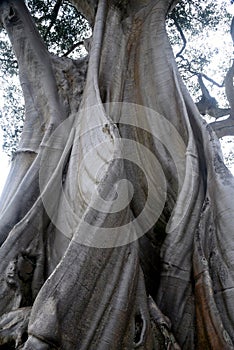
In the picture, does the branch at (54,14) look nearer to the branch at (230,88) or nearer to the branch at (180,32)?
the branch at (180,32)

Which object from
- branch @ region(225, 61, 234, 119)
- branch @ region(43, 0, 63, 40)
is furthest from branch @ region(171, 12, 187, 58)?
branch @ region(43, 0, 63, 40)

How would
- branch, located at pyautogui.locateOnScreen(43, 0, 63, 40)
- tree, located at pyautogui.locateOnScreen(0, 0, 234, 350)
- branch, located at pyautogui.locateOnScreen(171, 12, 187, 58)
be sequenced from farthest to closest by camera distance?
branch, located at pyautogui.locateOnScreen(171, 12, 187, 58)
branch, located at pyautogui.locateOnScreen(43, 0, 63, 40)
tree, located at pyautogui.locateOnScreen(0, 0, 234, 350)

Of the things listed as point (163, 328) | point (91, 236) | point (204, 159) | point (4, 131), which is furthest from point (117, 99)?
point (4, 131)

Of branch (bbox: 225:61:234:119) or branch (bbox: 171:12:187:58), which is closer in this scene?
branch (bbox: 225:61:234:119)

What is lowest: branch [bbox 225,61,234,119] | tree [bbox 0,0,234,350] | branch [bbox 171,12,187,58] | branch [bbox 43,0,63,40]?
tree [bbox 0,0,234,350]

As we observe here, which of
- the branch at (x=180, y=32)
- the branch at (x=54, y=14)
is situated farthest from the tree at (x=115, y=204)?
the branch at (x=180, y=32)

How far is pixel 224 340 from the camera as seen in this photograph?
6.51 feet

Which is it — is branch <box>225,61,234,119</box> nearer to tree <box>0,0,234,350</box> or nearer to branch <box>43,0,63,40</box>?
tree <box>0,0,234,350</box>

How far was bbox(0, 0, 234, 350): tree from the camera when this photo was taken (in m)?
1.83

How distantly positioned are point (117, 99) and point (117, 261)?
5.80ft

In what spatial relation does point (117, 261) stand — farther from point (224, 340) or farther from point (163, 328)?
point (224, 340)

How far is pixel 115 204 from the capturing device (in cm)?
212

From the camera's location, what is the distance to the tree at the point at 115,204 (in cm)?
183

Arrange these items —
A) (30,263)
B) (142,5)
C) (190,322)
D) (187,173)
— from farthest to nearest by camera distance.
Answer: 1. (142,5)
2. (187,173)
3. (30,263)
4. (190,322)
